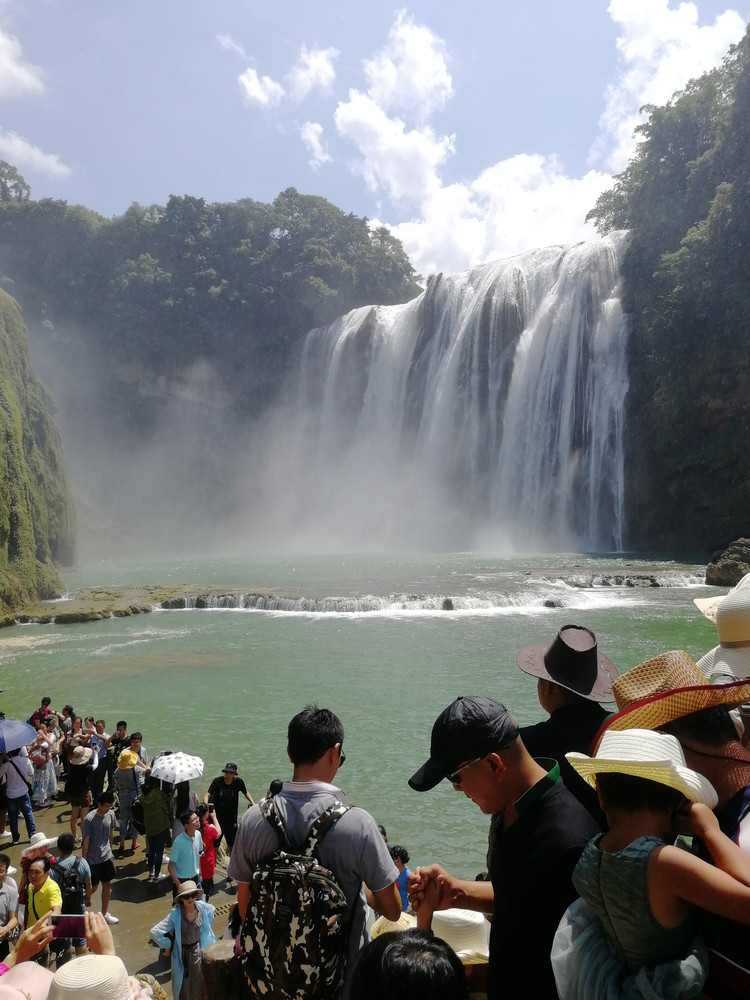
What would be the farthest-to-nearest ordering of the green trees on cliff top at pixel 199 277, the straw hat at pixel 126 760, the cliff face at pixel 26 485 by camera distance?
the green trees on cliff top at pixel 199 277 → the cliff face at pixel 26 485 → the straw hat at pixel 126 760

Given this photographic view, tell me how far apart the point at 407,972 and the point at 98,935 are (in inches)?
66.2

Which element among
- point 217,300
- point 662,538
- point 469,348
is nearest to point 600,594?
point 662,538

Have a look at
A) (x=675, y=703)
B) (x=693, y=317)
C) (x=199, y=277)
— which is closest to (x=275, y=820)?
(x=675, y=703)

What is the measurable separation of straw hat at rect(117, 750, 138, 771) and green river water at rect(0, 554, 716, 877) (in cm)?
165

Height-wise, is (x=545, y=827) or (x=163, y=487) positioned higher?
(x=163, y=487)

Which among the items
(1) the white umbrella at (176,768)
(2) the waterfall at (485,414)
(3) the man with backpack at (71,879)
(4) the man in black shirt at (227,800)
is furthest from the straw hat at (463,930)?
(2) the waterfall at (485,414)

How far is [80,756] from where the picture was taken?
7.34 m

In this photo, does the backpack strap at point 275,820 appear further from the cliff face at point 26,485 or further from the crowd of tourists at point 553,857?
the cliff face at point 26,485

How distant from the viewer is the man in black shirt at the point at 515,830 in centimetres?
188

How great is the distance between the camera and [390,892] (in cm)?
236

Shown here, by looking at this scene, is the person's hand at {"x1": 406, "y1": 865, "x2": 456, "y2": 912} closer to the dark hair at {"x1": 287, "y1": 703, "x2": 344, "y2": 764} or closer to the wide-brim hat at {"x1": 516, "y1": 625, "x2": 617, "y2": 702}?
the dark hair at {"x1": 287, "y1": 703, "x2": 344, "y2": 764}

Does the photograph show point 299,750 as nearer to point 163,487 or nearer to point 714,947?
point 714,947

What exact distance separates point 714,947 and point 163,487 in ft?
194

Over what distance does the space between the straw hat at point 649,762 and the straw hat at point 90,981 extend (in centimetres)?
180
